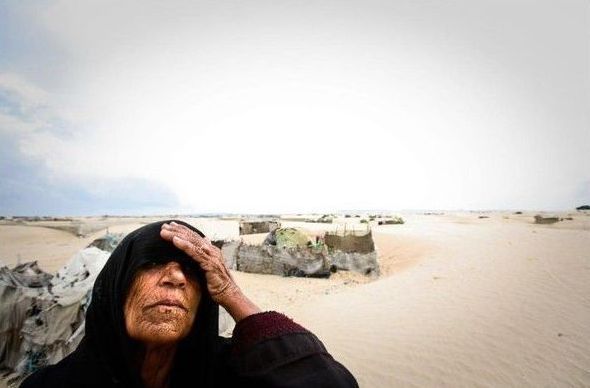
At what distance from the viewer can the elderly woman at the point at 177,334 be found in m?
1.15

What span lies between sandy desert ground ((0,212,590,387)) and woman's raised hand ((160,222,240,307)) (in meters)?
4.01

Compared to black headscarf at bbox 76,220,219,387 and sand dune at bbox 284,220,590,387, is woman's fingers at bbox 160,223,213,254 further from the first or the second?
sand dune at bbox 284,220,590,387

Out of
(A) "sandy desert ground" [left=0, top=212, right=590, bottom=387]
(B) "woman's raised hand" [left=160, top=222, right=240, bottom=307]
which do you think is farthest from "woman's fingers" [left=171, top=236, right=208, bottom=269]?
(A) "sandy desert ground" [left=0, top=212, right=590, bottom=387]

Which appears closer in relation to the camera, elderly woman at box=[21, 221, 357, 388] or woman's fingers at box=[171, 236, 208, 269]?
elderly woman at box=[21, 221, 357, 388]

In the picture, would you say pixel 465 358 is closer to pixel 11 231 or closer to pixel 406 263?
pixel 406 263

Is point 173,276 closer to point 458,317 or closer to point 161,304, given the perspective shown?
point 161,304

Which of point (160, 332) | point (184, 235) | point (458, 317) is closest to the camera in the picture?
point (160, 332)

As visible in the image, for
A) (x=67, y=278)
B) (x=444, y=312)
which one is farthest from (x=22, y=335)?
(x=444, y=312)

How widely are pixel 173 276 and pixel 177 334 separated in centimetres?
22

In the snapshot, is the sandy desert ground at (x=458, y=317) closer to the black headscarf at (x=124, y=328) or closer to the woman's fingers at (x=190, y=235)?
the black headscarf at (x=124, y=328)

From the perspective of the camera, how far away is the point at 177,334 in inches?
50.4

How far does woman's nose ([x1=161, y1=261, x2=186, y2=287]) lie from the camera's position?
4.39 feet

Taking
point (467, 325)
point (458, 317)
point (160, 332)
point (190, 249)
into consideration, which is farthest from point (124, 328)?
point (458, 317)

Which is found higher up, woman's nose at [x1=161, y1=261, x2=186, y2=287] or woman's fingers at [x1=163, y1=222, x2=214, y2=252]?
woman's fingers at [x1=163, y1=222, x2=214, y2=252]
